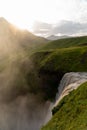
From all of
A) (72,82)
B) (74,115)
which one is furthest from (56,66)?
(74,115)

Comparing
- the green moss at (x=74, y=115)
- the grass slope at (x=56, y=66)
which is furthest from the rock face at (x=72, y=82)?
the grass slope at (x=56, y=66)

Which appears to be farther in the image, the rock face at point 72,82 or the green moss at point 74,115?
the rock face at point 72,82

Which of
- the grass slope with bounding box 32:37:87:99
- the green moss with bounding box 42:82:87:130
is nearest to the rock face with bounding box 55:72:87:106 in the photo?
the green moss with bounding box 42:82:87:130

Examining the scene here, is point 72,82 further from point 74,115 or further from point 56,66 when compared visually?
point 56,66

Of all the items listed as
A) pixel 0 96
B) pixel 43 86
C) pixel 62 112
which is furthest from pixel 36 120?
pixel 62 112

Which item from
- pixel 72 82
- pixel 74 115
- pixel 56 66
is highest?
pixel 74 115

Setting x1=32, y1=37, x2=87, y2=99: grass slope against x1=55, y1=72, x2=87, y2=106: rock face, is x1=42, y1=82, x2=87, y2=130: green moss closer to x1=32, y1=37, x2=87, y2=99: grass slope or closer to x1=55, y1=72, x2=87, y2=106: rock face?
x1=55, y1=72, x2=87, y2=106: rock face

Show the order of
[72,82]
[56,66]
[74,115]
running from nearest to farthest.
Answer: [74,115] < [72,82] < [56,66]

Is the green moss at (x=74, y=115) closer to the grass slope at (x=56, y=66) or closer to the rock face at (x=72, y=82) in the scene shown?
the rock face at (x=72, y=82)

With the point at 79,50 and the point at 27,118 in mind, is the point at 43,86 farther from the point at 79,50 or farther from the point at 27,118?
the point at 79,50
